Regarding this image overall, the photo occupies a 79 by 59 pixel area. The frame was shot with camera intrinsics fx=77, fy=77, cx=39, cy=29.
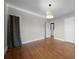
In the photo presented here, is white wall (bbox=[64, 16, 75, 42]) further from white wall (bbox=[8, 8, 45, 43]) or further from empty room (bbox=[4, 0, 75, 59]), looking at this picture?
white wall (bbox=[8, 8, 45, 43])

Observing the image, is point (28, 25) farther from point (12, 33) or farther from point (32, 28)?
point (12, 33)

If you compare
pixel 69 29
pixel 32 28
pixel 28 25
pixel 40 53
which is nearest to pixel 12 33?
pixel 28 25

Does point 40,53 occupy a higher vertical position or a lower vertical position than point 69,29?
lower

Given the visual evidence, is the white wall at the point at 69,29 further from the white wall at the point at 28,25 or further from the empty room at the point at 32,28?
the white wall at the point at 28,25

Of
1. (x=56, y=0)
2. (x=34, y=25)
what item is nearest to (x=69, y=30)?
(x=34, y=25)

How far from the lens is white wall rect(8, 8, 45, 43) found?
18.2 feet

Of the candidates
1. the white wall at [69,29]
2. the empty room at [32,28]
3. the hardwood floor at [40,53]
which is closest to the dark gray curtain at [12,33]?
the empty room at [32,28]

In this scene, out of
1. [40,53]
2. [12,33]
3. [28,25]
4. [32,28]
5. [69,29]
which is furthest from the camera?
[32,28]

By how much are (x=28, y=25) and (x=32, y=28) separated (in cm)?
62

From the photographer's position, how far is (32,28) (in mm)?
6750

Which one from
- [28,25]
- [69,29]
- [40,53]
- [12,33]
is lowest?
[40,53]

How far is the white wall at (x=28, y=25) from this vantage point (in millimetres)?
5559

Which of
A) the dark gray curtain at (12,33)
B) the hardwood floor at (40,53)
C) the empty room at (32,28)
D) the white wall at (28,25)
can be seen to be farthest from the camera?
the white wall at (28,25)
